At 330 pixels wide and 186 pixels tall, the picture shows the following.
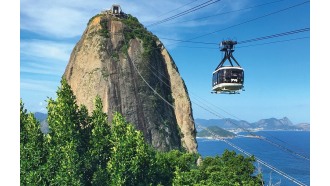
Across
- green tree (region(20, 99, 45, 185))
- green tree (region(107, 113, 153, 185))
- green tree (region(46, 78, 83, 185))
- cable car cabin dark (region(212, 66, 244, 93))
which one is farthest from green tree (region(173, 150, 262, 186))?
green tree (region(20, 99, 45, 185))

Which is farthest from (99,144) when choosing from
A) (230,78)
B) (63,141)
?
(230,78)

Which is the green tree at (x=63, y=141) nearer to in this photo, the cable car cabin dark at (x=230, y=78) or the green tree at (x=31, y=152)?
the green tree at (x=31, y=152)

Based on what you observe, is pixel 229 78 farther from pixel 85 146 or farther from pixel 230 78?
pixel 85 146

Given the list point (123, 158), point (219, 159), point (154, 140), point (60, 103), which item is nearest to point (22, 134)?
point (60, 103)

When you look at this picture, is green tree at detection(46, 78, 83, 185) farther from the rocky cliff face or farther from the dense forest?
the rocky cliff face

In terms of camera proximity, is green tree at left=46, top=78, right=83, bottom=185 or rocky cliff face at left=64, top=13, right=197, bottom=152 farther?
rocky cliff face at left=64, top=13, right=197, bottom=152

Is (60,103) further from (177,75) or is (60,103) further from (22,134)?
(177,75)

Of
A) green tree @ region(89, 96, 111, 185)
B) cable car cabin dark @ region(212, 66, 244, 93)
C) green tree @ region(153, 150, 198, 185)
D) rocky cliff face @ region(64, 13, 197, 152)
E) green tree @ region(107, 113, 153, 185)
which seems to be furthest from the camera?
rocky cliff face @ region(64, 13, 197, 152)

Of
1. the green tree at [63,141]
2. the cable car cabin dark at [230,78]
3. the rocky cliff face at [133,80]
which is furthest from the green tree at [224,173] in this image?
the rocky cliff face at [133,80]
